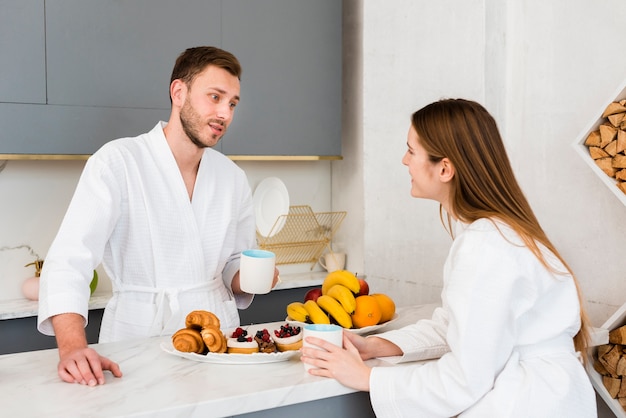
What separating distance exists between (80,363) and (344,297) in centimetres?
67

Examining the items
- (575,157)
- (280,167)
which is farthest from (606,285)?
(280,167)

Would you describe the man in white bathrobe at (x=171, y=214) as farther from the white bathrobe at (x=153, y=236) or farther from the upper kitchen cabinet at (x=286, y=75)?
the upper kitchen cabinet at (x=286, y=75)

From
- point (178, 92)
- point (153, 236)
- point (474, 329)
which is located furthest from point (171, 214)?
point (474, 329)

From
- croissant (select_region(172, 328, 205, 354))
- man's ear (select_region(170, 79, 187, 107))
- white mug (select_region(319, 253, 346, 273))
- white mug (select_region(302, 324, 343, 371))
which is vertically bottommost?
white mug (select_region(319, 253, 346, 273))

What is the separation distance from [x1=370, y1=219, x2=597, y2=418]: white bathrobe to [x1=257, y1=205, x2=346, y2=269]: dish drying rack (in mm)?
2015

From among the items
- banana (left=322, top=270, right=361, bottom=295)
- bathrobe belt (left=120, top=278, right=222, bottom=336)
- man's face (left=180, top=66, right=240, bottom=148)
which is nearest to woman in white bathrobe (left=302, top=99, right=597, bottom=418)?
banana (left=322, top=270, right=361, bottom=295)

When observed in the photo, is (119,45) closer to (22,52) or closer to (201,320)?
(22,52)

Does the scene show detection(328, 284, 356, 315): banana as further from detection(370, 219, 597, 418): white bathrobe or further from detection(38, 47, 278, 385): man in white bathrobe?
detection(38, 47, 278, 385): man in white bathrobe

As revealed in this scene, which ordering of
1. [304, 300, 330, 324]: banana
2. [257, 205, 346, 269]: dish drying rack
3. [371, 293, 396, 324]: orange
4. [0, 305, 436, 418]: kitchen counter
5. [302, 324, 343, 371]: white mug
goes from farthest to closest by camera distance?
[257, 205, 346, 269]: dish drying rack
[371, 293, 396, 324]: orange
[304, 300, 330, 324]: banana
[302, 324, 343, 371]: white mug
[0, 305, 436, 418]: kitchen counter

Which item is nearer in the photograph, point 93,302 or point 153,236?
point 153,236

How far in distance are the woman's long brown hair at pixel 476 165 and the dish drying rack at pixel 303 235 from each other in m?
1.89

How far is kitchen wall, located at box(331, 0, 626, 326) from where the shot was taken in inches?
96.9

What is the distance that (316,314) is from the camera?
1699 mm

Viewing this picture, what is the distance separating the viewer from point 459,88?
285 cm
